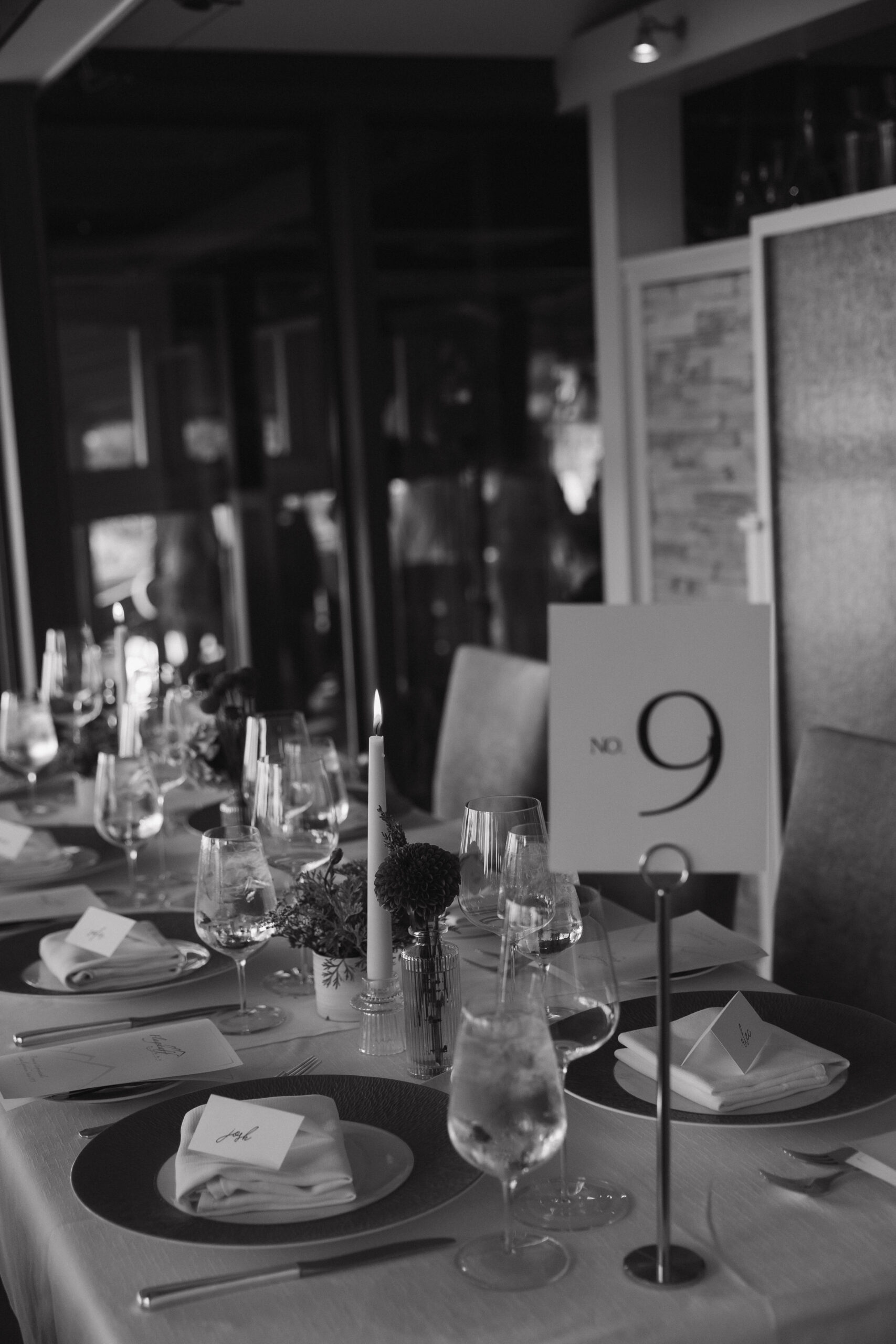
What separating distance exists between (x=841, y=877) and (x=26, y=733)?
1.30 metres

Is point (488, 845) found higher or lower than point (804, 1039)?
higher

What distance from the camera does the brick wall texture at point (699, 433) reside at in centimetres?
356

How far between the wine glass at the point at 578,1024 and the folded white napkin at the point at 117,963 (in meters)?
0.53

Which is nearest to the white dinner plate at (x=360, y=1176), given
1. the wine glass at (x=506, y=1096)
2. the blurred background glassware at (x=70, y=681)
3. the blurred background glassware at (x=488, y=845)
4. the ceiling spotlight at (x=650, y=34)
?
the wine glass at (x=506, y=1096)

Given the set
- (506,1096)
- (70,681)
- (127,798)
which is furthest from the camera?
(70,681)

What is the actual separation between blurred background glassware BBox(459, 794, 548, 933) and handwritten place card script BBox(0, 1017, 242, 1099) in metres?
0.28

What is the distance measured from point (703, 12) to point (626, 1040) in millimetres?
2904

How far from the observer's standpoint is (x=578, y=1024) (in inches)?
44.4

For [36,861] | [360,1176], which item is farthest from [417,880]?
[36,861]

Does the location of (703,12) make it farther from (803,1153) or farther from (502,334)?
(803,1153)

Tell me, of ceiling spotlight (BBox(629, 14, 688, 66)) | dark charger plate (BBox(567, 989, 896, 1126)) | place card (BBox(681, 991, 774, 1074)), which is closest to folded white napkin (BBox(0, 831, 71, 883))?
dark charger plate (BBox(567, 989, 896, 1126))

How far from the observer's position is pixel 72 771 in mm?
2791

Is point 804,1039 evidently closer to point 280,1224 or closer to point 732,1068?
point 732,1068

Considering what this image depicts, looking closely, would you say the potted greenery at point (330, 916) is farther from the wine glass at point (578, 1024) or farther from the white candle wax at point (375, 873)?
the wine glass at point (578, 1024)
